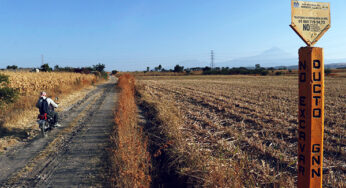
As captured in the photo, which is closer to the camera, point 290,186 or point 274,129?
point 290,186

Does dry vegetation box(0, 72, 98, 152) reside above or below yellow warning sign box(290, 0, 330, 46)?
below

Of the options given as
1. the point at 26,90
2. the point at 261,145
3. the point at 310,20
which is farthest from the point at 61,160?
the point at 26,90

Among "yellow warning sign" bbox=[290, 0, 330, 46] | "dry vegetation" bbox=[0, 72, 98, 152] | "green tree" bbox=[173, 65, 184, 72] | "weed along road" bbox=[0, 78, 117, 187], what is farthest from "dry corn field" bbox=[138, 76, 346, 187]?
"green tree" bbox=[173, 65, 184, 72]

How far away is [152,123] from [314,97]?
7245mm

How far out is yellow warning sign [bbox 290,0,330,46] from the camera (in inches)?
100

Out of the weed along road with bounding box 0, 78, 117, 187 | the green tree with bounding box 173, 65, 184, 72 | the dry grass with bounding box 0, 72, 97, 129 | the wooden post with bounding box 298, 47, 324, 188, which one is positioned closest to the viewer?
the wooden post with bounding box 298, 47, 324, 188

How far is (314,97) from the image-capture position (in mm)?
2514

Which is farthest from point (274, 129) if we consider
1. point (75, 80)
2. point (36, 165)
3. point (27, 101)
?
point (75, 80)

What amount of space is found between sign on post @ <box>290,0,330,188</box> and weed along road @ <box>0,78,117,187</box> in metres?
3.63

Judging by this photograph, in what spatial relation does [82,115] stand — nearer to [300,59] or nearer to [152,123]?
[152,123]

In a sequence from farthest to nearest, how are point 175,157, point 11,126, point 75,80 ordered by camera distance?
point 75,80 → point 11,126 → point 175,157

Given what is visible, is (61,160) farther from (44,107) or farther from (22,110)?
(22,110)

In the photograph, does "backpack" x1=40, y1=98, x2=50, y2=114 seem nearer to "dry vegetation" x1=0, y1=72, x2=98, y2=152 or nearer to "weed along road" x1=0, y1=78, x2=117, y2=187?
"weed along road" x1=0, y1=78, x2=117, y2=187

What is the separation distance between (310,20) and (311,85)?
740mm
